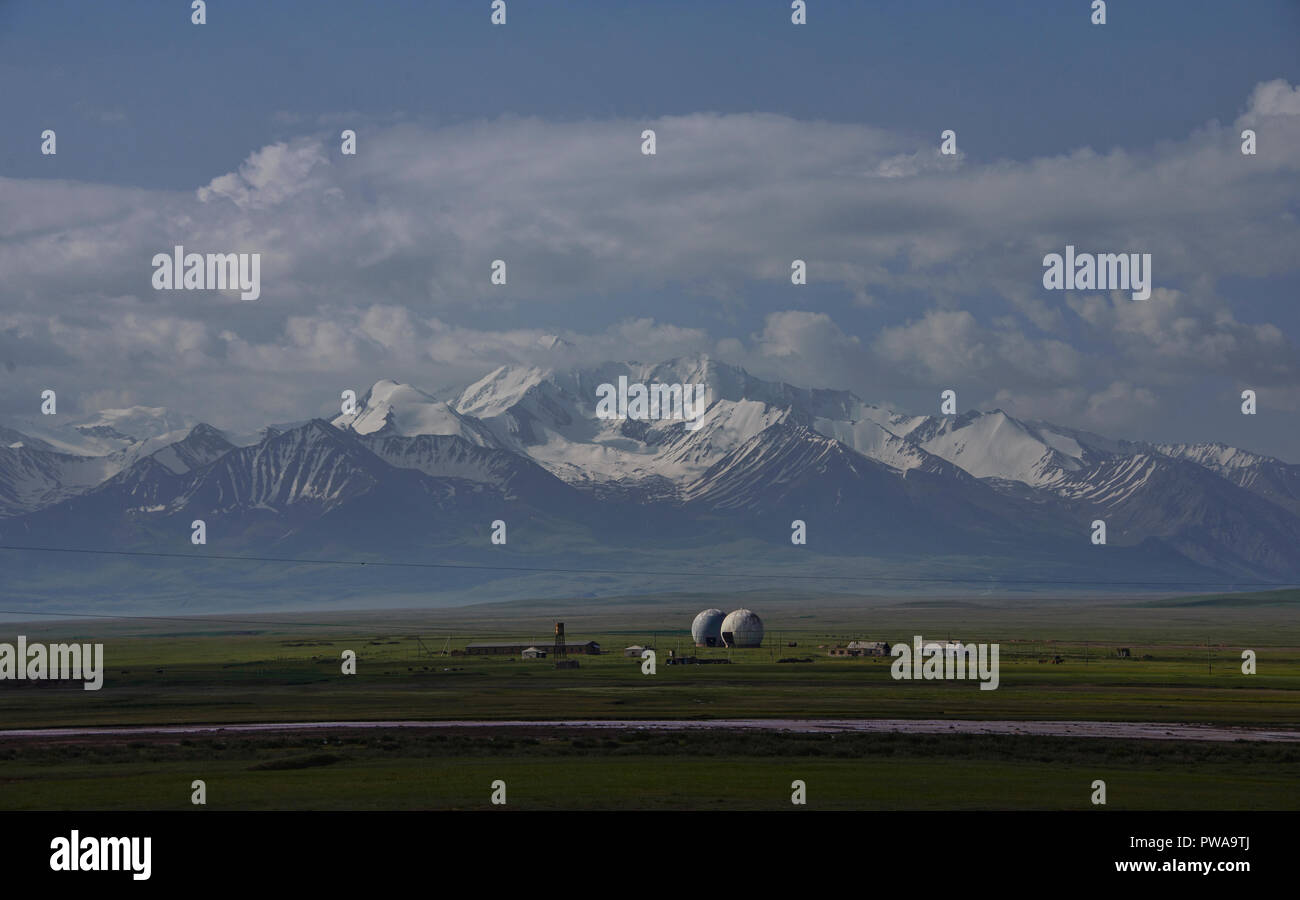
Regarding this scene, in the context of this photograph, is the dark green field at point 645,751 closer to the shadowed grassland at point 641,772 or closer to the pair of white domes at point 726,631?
the shadowed grassland at point 641,772

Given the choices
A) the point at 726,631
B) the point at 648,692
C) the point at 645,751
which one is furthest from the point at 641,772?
the point at 726,631

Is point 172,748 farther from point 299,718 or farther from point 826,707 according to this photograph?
point 826,707

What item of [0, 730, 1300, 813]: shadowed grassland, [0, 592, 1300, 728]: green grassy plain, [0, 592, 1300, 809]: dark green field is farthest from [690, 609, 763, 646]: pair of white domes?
[0, 730, 1300, 813]: shadowed grassland

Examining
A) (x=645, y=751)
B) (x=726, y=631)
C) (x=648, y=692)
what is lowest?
(x=648, y=692)

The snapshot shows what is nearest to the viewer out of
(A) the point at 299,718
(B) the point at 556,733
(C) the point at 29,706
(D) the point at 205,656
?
(B) the point at 556,733

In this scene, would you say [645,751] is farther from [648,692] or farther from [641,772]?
[648,692]

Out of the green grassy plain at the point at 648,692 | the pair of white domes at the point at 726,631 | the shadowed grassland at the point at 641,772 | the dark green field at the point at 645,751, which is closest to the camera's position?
the shadowed grassland at the point at 641,772

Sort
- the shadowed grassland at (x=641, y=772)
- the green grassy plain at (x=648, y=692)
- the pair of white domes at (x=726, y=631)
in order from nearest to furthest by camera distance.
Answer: the shadowed grassland at (x=641, y=772)
the green grassy plain at (x=648, y=692)
the pair of white domes at (x=726, y=631)

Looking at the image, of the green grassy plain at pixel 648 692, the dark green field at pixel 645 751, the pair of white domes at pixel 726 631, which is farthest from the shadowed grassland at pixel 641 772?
the pair of white domes at pixel 726 631
